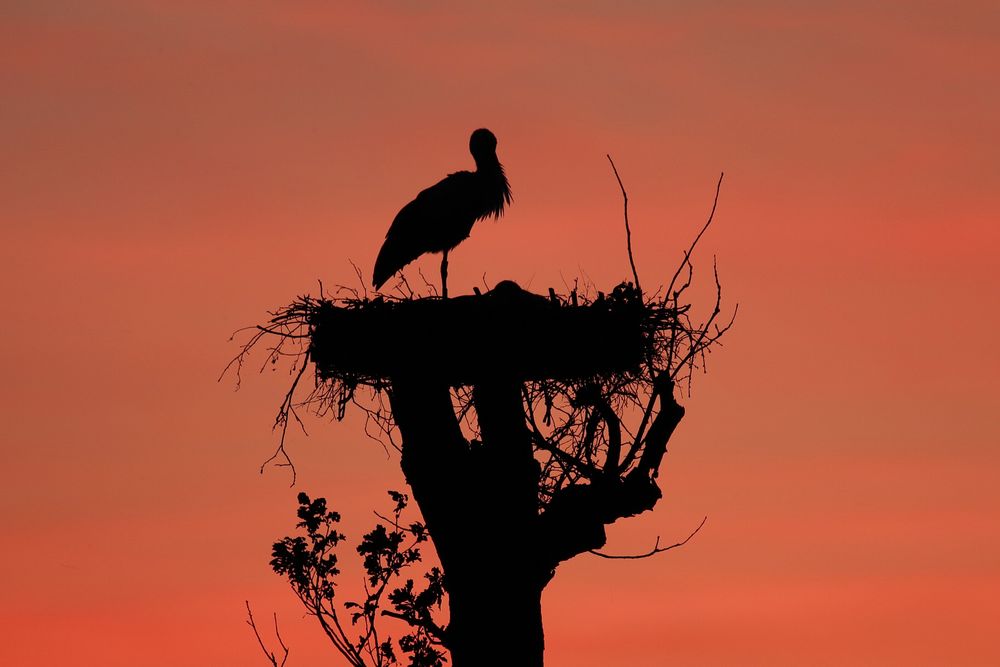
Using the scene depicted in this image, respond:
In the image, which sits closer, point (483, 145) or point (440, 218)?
point (440, 218)

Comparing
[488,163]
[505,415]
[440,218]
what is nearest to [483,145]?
[488,163]

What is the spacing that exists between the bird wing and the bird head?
0.64 meters

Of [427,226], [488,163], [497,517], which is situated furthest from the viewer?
[488,163]

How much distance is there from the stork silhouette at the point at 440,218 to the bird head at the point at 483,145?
32 centimetres

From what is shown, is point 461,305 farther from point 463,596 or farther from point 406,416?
point 463,596

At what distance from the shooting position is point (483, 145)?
16609 millimetres

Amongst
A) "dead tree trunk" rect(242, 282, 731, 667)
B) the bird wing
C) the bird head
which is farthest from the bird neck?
"dead tree trunk" rect(242, 282, 731, 667)

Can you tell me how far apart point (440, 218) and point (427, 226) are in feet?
0.55

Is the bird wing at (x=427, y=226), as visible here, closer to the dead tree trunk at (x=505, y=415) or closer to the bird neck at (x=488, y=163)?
the bird neck at (x=488, y=163)

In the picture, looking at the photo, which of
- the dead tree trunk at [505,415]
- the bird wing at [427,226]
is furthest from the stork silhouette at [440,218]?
the dead tree trunk at [505,415]

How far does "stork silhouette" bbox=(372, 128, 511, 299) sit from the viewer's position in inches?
620

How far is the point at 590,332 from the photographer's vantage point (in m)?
11.5

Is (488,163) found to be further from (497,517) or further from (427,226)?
(497,517)

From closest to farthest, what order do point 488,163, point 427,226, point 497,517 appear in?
point 497,517 → point 427,226 → point 488,163
